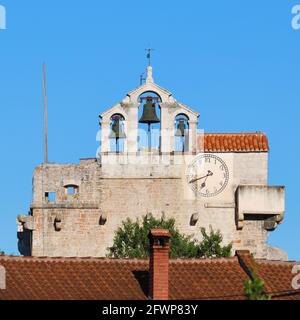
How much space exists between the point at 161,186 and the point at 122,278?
31.5 meters

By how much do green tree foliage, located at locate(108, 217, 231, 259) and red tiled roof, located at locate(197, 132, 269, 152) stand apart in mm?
3448

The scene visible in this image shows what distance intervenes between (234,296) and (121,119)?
32460mm

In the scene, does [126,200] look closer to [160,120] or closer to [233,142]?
[160,120]

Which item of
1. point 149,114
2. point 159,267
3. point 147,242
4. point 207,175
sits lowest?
point 159,267

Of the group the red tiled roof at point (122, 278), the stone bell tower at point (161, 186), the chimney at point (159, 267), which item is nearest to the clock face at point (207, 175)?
the stone bell tower at point (161, 186)

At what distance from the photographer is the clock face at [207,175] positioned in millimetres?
89812

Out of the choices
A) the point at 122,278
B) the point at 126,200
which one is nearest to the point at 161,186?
the point at 126,200

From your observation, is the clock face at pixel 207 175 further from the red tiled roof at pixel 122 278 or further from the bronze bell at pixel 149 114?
the red tiled roof at pixel 122 278

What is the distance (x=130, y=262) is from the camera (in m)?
59.9

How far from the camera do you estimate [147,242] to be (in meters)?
85.6

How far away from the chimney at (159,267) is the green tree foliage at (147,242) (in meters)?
25.7

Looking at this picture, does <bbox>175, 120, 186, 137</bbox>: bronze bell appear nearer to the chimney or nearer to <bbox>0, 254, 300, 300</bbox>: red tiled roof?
<bbox>0, 254, 300, 300</bbox>: red tiled roof
